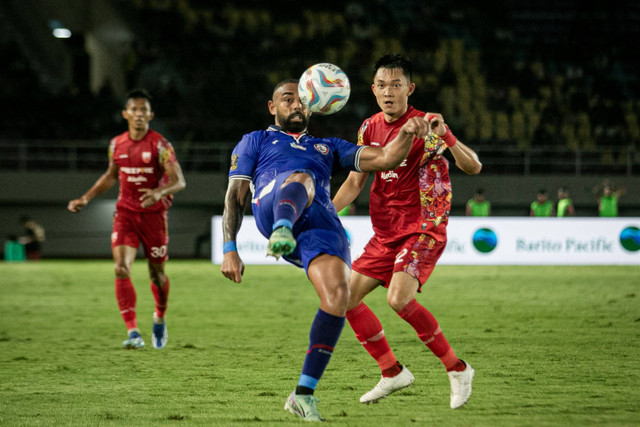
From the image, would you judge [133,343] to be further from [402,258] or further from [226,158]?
[226,158]

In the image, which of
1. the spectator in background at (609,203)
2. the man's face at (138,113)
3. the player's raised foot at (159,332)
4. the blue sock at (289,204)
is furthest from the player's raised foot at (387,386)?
the spectator in background at (609,203)

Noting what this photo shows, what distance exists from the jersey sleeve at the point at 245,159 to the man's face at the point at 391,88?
37.8 inches

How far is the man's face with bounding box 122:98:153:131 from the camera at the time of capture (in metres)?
8.09

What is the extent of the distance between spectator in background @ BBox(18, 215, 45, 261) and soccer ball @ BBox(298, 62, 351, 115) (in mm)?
20458

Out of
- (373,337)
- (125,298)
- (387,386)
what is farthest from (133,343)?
(387,386)

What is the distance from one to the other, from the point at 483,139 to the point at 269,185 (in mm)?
21328

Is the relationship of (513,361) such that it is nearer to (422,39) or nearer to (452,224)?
(452,224)

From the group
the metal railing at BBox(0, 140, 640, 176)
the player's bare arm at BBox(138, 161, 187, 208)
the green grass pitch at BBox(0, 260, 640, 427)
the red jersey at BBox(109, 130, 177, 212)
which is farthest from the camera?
the metal railing at BBox(0, 140, 640, 176)

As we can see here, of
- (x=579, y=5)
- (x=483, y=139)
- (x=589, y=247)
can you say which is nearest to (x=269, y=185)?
(x=589, y=247)

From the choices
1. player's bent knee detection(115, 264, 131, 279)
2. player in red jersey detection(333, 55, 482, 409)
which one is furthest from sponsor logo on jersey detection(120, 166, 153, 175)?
player in red jersey detection(333, 55, 482, 409)

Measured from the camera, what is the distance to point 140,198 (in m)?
7.96

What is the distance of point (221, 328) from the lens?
9039mm

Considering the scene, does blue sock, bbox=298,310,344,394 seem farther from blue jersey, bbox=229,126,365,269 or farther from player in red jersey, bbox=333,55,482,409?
player in red jersey, bbox=333,55,482,409

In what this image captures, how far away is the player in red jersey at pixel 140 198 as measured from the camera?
25.8 feet
